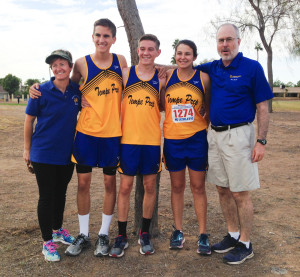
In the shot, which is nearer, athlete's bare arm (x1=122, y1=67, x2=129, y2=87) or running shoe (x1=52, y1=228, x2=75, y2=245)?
athlete's bare arm (x1=122, y1=67, x2=129, y2=87)

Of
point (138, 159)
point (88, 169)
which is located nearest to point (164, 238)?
point (138, 159)

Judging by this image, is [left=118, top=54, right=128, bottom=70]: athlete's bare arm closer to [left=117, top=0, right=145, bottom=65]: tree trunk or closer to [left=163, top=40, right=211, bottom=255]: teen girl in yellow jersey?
[left=117, top=0, right=145, bottom=65]: tree trunk

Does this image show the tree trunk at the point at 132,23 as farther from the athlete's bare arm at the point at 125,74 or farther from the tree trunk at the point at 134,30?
the athlete's bare arm at the point at 125,74

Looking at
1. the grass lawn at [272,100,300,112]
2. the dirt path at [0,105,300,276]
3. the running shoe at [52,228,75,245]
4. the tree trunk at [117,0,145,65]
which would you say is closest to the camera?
the dirt path at [0,105,300,276]

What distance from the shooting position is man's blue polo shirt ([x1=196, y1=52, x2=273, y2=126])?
10.7ft

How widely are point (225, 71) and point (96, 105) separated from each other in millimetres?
1365

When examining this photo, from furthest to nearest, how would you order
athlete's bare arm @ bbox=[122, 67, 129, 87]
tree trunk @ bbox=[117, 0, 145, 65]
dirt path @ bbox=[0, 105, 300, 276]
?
1. tree trunk @ bbox=[117, 0, 145, 65]
2. athlete's bare arm @ bbox=[122, 67, 129, 87]
3. dirt path @ bbox=[0, 105, 300, 276]

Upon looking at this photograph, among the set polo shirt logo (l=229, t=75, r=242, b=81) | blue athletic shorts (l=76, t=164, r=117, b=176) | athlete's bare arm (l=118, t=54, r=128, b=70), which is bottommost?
blue athletic shorts (l=76, t=164, r=117, b=176)

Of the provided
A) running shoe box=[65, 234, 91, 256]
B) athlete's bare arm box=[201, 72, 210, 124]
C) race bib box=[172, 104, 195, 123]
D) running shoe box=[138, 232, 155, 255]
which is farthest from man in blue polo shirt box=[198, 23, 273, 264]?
running shoe box=[65, 234, 91, 256]

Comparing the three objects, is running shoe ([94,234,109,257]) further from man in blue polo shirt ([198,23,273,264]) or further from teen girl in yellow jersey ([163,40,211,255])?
man in blue polo shirt ([198,23,273,264])

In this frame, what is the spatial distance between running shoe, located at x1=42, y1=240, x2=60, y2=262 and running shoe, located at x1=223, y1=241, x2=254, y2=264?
5.62ft

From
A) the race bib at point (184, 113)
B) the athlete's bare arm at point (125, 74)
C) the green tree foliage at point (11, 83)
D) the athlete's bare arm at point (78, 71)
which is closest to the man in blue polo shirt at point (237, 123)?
the race bib at point (184, 113)

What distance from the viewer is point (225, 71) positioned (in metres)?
3.37

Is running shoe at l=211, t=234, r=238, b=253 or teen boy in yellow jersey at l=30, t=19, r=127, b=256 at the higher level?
teen boy in yellow jersey at l=30, t=19, r=127, b=256
